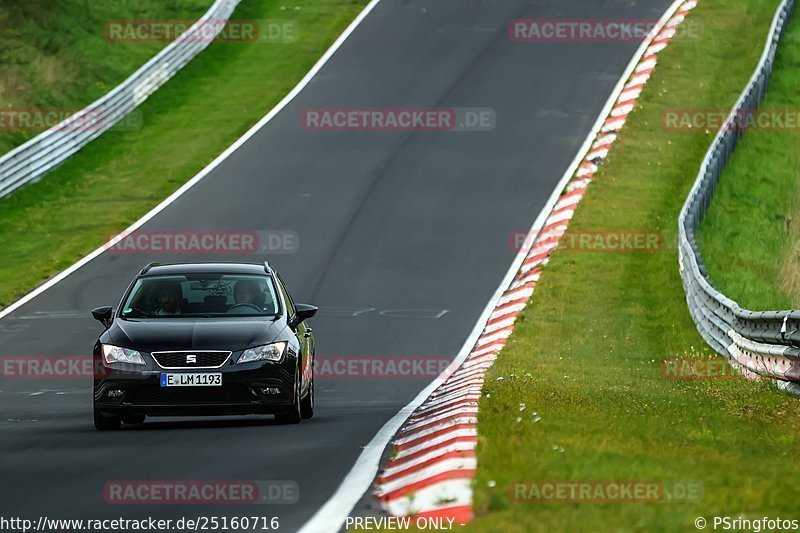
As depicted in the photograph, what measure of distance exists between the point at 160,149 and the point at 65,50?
570 cm

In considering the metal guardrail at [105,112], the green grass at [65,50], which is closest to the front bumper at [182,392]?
the metal guardrail at [105,112]

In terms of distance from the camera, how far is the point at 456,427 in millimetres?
10375

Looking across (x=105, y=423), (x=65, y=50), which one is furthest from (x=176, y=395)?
(x=65, y=50)

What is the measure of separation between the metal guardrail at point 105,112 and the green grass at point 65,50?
2.49 feet

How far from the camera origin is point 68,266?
2430 cm

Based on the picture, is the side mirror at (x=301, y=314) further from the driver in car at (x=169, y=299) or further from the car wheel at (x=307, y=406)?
the driver in car at (x=169, y=299)

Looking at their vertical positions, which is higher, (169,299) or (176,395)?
(169,299)

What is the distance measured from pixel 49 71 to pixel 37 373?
17.2 m

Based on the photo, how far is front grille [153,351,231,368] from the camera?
1220cm

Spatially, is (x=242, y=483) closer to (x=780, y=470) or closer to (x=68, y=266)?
(x=780, y=470)

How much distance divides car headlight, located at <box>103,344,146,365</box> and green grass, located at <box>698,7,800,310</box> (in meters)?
12.4

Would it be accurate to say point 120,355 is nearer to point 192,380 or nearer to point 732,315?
point 192,380

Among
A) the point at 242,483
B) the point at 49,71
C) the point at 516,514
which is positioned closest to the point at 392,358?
the point at 242,483

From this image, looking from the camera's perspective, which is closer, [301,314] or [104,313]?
[104,313]
